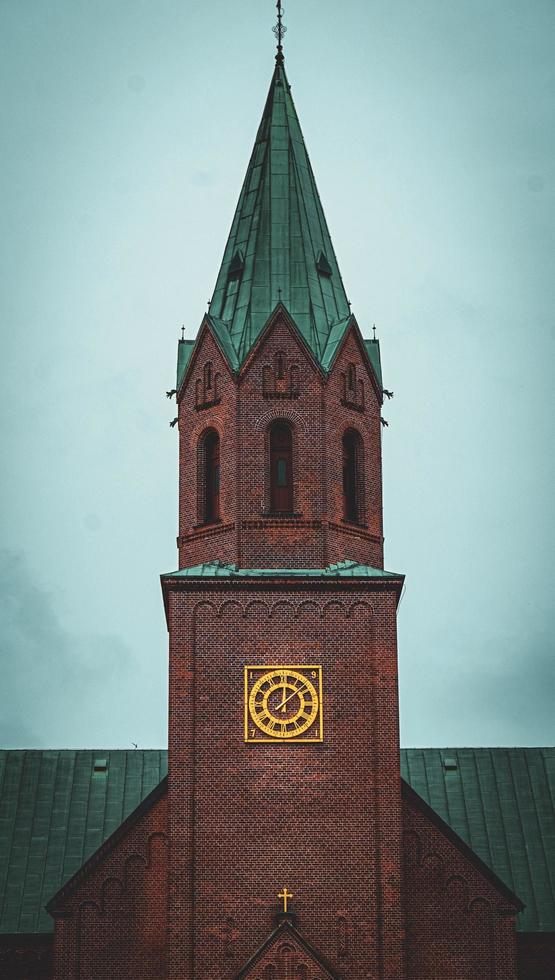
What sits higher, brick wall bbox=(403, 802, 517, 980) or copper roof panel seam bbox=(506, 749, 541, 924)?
copper roof panel seam bbox=(506, 749, 541, 924)

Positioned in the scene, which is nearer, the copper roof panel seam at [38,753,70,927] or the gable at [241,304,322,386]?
the gable at [241,304,322,386]

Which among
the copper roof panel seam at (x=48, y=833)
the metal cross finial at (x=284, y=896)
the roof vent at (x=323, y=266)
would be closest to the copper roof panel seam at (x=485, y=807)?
the metal cross finial at (x=284, y=896)

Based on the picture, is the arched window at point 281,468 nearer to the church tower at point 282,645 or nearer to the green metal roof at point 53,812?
the church tower at point 282,645

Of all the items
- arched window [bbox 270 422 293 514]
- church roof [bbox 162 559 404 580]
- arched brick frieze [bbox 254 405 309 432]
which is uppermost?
arched brick frieze [bbox 254 405 309 432]

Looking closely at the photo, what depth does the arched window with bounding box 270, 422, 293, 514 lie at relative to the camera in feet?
152

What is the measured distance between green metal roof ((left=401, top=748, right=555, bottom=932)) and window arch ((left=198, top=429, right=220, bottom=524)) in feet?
43.6

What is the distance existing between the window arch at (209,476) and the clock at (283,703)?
509 cm

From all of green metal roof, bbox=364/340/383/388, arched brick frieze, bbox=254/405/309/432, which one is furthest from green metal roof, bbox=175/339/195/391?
green metal roof, bbox=364/340/383/388

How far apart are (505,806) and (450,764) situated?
2.53 m

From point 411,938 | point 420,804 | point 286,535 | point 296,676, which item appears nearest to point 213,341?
point 286,535

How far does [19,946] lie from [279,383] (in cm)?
1789

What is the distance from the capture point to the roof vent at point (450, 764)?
55344mm

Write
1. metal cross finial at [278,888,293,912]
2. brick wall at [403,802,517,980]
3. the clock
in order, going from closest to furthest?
1. metal cross finial at [278,888,293,912]
2. the clock
3. brick wall at [403,802,517,980]

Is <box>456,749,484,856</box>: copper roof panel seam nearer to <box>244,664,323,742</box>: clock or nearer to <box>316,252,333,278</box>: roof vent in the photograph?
<box>244,664,323,742</box>: clock
